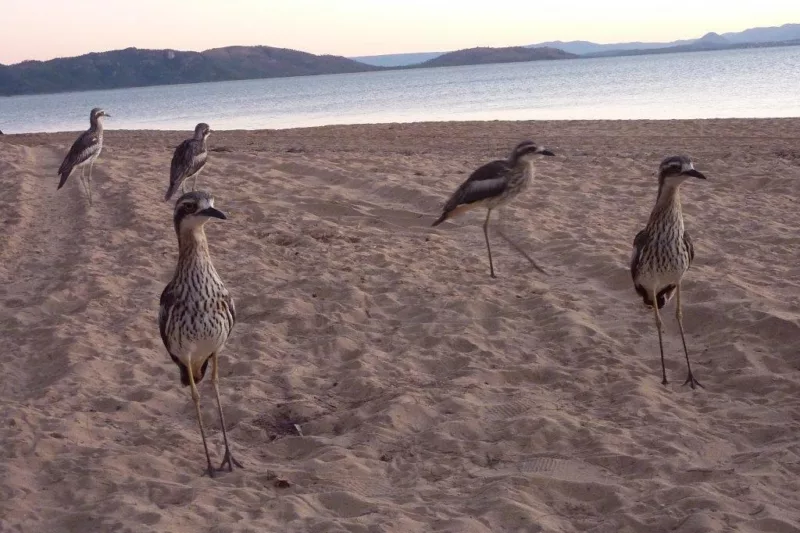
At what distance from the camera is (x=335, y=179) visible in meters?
14.3

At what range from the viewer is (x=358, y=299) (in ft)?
28.5

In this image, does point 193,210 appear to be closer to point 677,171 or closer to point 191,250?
point 191,250

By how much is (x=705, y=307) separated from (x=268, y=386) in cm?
397

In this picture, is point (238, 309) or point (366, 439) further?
point (238, 309)

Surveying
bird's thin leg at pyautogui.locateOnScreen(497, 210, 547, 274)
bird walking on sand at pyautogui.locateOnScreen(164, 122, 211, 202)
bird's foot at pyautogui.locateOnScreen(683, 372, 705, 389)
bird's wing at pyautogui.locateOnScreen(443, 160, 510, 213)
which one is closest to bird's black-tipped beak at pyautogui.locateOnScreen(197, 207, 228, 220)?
bird's foot at pyautogui.locateOnScreen(683, 372, 705, 389)

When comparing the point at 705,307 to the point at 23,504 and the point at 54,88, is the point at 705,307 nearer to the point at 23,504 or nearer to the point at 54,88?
the point at 23,504

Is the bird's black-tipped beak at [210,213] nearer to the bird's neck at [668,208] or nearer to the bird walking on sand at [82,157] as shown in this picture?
the bird's neck at [668,208]

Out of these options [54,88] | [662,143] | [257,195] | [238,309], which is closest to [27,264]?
[238,309]

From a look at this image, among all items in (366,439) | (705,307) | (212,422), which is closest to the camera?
(366,439)

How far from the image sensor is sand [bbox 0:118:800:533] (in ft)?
16.9

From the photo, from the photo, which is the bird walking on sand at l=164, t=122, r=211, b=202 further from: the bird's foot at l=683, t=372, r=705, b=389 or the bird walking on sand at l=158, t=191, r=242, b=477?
the bird's foot at l=683, t=372, r=705, b=389

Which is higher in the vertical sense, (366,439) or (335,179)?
(335,179)

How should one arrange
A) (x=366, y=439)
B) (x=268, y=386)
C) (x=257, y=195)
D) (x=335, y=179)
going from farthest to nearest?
(x=335, y=179) → (x=257, y=195) → (x=268, y=386) → (x=366, y=439)

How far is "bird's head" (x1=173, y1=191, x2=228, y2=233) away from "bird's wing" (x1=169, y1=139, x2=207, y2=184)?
7663mm
